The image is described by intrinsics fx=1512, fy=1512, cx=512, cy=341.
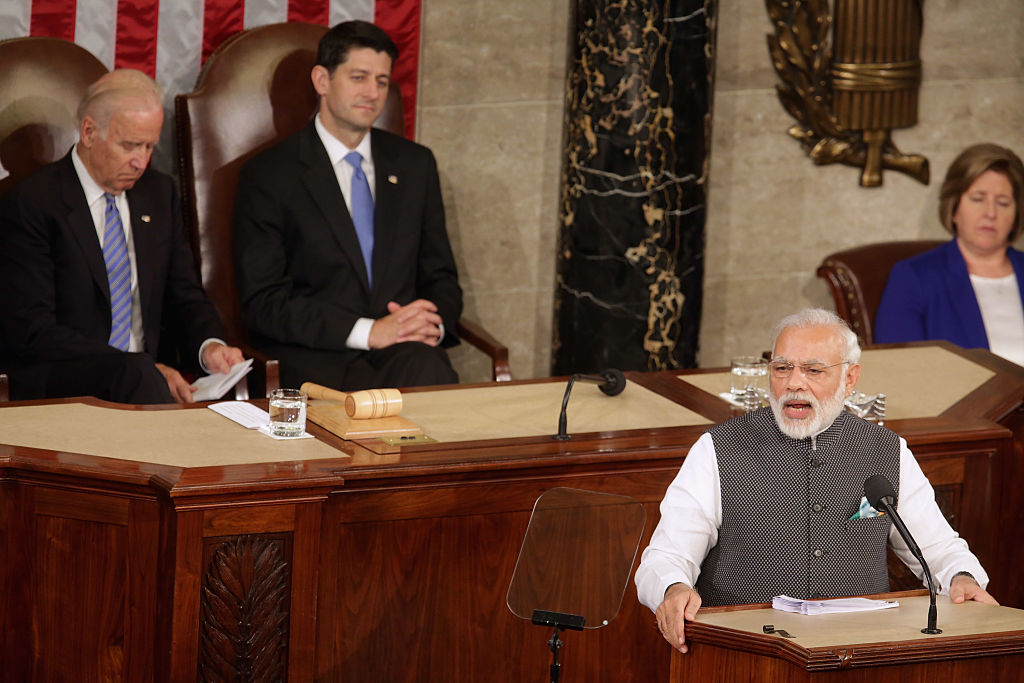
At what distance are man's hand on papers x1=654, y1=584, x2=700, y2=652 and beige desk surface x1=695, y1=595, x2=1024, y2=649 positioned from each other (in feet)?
0.08

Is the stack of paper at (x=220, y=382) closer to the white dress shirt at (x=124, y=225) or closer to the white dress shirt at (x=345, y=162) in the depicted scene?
the white dress shirt at (x=124, y=225)

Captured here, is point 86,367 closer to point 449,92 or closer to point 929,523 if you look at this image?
point 449,92

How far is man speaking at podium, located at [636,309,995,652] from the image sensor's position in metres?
3.14

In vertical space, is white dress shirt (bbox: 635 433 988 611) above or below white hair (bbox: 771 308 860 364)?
below

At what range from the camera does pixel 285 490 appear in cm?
320

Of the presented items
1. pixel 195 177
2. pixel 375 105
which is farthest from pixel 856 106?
pixel 195 177

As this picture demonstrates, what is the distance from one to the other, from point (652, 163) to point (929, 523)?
9.53 feet

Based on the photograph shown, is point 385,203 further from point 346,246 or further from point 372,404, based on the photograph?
point 372,404

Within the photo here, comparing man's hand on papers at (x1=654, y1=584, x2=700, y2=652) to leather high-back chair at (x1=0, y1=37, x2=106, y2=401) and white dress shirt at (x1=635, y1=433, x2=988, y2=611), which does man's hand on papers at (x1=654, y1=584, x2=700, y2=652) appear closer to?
white dress shirt at (x1=635, y1=433, x2=988, y2=611)

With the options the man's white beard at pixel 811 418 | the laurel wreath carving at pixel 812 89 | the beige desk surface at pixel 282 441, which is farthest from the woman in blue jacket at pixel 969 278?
the man's white beard at pixel 811 418

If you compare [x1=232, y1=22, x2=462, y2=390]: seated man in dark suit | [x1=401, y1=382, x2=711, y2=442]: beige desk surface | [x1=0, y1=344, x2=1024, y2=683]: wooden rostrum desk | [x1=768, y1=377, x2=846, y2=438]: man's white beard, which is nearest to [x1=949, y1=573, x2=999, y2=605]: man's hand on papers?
[x1=768, y1=377, x2=846, y2=438]: man's white beard

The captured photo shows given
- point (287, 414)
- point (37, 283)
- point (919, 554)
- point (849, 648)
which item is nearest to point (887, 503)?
point (919, 554)

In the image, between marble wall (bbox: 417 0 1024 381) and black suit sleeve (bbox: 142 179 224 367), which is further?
marble wall (bbox: 417 0 1024 381)

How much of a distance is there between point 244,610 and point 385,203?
244 centimetres
